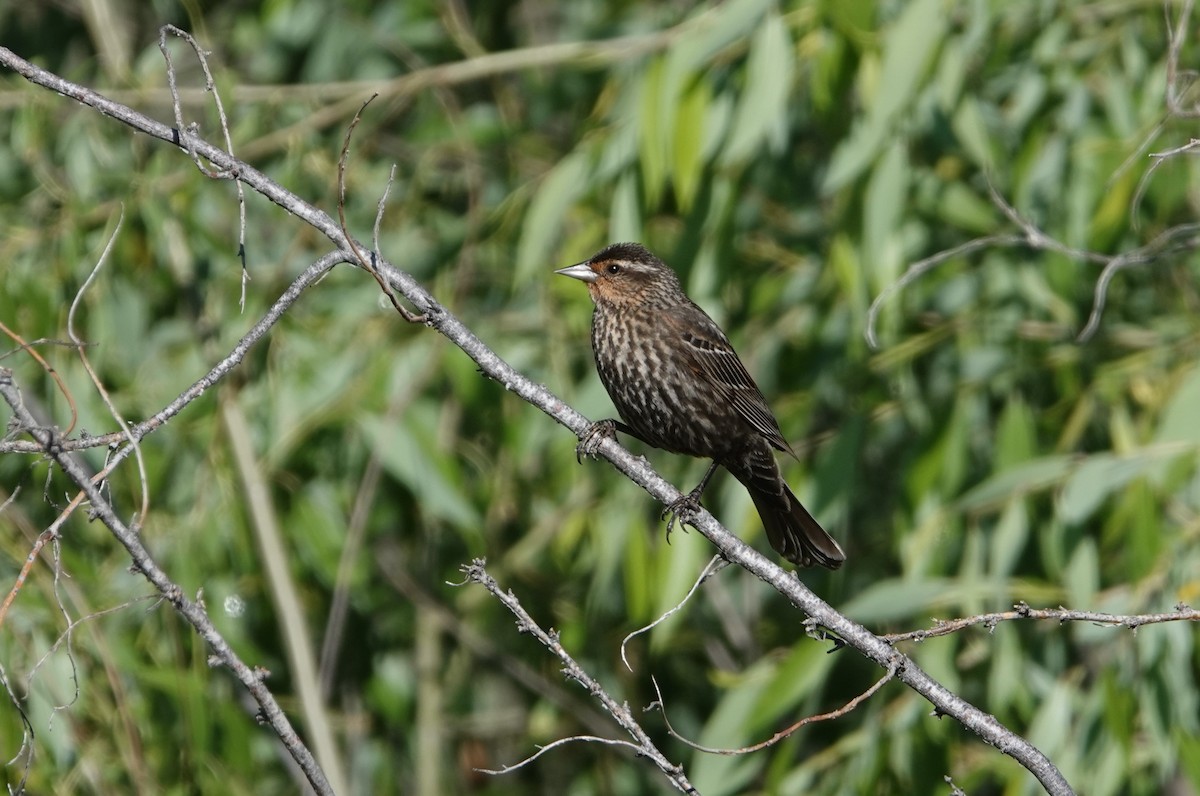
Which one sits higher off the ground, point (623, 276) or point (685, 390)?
point (623, 276)

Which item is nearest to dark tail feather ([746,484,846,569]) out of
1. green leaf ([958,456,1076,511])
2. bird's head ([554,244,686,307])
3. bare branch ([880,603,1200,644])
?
green leaf ([958,456,1076,511])

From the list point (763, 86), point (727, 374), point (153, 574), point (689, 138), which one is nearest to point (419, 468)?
point (727, 374)

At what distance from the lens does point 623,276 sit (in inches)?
194

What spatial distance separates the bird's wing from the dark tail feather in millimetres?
186

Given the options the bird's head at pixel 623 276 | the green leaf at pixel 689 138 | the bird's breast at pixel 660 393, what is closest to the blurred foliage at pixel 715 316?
the green leaf at pixel 689 138

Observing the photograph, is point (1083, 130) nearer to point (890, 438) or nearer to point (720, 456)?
point (890, 438)

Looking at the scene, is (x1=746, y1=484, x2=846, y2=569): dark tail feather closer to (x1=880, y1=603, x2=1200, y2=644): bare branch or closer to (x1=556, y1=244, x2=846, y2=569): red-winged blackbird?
(x1=556, y1=244, x2=846, y2=569): red-winged blackbird

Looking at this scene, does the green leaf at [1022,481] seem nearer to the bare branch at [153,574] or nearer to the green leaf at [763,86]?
the green leaf at [763,86]

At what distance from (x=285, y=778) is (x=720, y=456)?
2804 millimetres

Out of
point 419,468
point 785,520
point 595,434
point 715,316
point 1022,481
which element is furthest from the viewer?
point 715,316

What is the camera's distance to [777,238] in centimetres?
570

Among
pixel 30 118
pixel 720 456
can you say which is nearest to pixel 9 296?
pixel 30 118

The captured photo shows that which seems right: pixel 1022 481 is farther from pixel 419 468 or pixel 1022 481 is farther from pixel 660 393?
pixel 419 468

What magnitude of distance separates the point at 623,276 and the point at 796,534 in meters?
1.01
